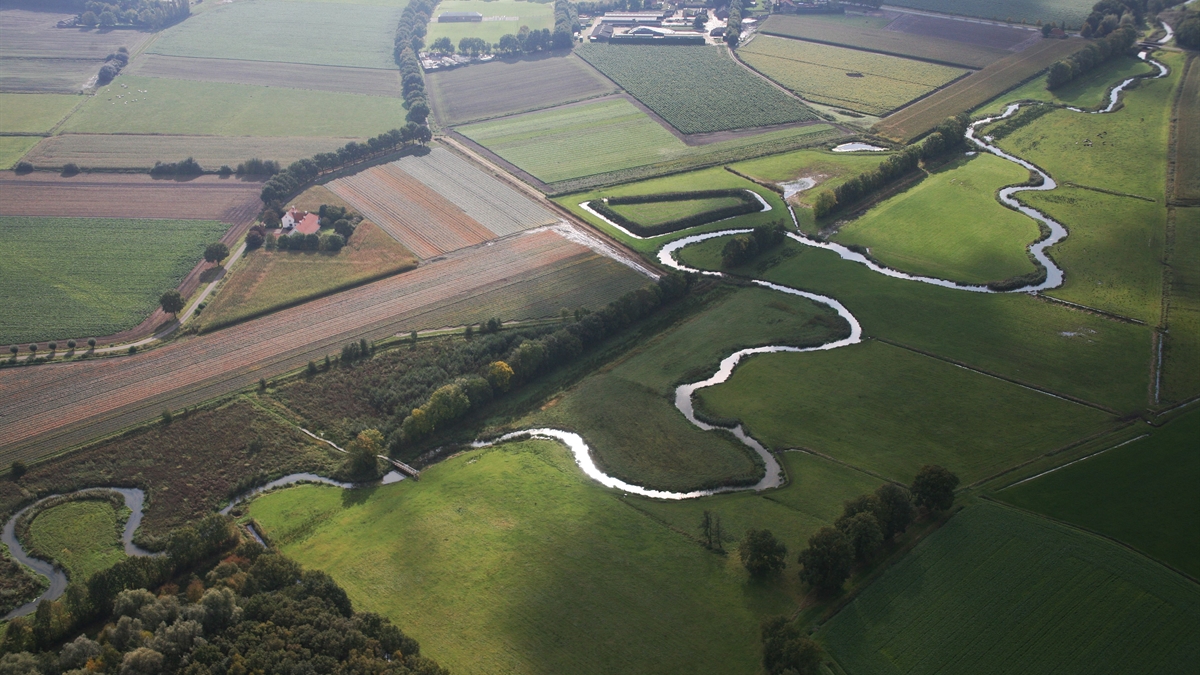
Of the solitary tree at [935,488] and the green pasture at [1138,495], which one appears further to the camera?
the solitary tree at [935,488]

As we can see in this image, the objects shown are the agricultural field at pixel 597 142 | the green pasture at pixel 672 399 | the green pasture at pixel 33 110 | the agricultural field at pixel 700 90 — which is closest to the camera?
the green pasture at pixel 672 399

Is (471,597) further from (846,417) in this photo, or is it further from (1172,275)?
(1172,275)

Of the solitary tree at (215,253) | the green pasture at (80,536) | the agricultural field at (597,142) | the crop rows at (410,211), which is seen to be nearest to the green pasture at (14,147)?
the solitary tree at (215,253)

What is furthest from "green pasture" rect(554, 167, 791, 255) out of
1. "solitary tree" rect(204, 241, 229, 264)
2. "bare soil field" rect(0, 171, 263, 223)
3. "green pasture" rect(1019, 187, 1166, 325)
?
"bare soil field" rect(0, 171, 263, 223)

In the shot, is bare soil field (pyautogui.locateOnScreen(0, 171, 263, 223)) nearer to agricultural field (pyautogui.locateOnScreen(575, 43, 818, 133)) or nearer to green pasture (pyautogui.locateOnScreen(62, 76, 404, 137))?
green pasture (pyautogui.locateOnScreen(62, 76, 404, 137))

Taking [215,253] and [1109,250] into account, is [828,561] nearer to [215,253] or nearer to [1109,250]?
[1109,250]

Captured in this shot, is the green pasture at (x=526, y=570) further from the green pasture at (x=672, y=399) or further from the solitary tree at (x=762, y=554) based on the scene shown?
the green pasture at (x=672, y=399)
